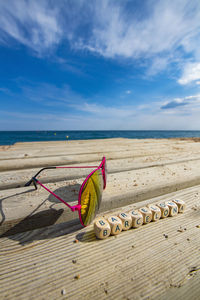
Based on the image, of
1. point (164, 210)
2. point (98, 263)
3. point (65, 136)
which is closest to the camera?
point (98, 263)

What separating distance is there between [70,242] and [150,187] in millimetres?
870

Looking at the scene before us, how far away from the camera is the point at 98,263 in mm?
743

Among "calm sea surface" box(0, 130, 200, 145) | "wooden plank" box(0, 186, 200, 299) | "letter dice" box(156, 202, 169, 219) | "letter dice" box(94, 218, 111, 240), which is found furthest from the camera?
"calm sea surface" box(0, 130, 200, 145)

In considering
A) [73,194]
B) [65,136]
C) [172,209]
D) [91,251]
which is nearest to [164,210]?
[172,209]

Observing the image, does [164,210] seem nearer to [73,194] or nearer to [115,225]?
[115,225]

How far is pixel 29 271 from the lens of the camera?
70 cm

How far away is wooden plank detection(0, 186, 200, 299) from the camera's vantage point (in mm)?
627

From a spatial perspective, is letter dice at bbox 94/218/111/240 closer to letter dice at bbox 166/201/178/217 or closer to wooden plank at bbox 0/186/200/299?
wooden plank at bbox 0/186/200/299

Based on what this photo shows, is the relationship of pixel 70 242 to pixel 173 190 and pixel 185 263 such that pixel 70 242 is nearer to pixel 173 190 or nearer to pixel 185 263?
pixel 185 263

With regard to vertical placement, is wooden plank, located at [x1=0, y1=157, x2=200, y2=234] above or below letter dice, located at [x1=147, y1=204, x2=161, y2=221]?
above

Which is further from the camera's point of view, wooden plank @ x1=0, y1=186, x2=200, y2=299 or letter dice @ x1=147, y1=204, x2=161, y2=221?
letter dice @ x1=147, y1=204, x2=161, y2=221

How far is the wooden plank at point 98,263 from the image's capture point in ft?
2.06

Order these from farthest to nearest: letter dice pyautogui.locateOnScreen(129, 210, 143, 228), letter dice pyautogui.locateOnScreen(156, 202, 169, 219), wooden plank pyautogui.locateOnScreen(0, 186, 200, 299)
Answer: letter dice pyautogui.locateOnScreen(156, 202, 169, 219) < letter dice pyautogui.locateOnScreen(129, 210, 143, 228) < wooden plank pyautogui.locateOnScreen(0, 186, 200, 299)

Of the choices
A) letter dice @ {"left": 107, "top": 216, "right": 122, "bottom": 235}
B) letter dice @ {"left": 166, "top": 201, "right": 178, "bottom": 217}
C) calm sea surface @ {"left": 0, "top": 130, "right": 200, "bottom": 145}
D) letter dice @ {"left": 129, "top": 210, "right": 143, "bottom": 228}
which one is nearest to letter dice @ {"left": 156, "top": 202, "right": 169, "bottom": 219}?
letter dice @ {"left": 166, "top": 201, "right": 178, "bottom": 217}
